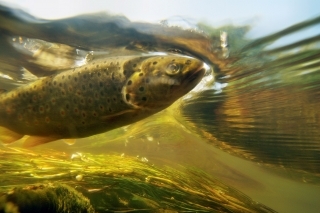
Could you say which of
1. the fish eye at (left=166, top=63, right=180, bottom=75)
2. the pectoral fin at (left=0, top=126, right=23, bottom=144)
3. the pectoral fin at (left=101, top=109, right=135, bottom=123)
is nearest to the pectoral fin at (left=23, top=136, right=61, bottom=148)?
the pectoral fin at (left=0, top=126, right=23, bottom=144)

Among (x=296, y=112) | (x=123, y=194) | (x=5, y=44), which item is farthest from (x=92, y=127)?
(x=296, y=112)

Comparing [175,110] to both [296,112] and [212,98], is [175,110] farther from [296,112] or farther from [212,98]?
[296,112]

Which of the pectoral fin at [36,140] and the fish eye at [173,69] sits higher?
the fish eye at [173,69]

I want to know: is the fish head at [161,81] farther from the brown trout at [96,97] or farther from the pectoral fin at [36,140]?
the pectoral fin at [36,140]

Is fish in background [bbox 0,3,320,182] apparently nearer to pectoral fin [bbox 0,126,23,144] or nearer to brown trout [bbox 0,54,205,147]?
brown trout [bbox 0,54,205,147]

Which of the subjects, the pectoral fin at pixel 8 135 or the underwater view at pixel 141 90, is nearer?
the underwater view at pixel 141 90

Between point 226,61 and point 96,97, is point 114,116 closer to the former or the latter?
point 96,97

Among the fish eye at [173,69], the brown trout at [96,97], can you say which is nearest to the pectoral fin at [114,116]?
the brown trout at [96,97]
